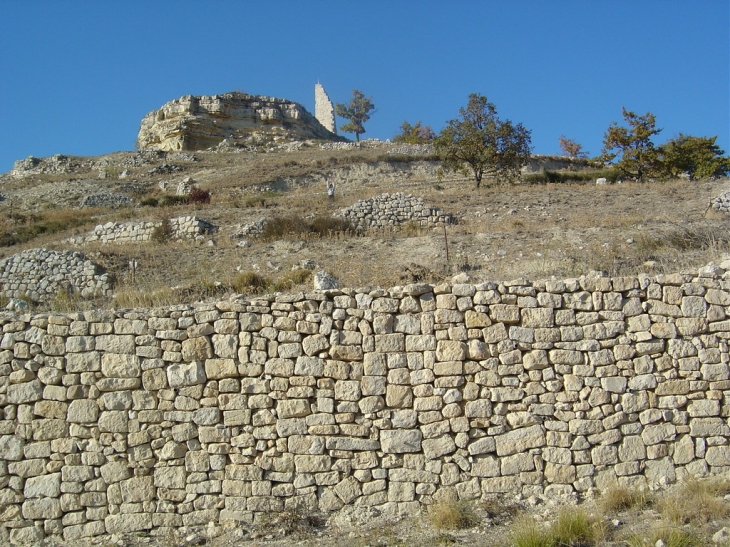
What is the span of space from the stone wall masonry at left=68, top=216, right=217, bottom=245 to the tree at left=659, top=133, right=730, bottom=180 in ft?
70.8

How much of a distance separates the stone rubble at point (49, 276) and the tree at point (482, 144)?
17431 millimetres

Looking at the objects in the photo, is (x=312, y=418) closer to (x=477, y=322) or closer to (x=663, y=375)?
(x=477, y=322)

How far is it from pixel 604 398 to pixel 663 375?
739 mm

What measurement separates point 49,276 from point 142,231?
16.9 feet

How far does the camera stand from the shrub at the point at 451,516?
638 centimetres

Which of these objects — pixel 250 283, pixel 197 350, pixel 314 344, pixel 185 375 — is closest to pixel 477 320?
pixel 314 344

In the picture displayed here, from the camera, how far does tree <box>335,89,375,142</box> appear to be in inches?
2689

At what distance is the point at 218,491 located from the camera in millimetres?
6852

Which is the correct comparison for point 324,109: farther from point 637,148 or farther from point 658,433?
point 658,433

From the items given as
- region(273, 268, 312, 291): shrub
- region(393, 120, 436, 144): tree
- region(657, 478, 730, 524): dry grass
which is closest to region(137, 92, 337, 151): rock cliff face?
region(393, 120, 436, 144): tree

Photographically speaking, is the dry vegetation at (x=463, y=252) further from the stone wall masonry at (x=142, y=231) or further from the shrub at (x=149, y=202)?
the shrub at (x=149, y=202)

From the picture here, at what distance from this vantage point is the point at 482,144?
2798 centimetres

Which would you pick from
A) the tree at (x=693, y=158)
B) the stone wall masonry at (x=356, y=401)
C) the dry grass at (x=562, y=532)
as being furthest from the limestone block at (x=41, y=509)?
the tree at (x=693, y=158)

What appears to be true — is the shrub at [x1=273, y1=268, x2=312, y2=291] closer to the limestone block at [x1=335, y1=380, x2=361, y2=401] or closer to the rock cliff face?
the limestone block at [x1=335, y1=380, x2=361, y2=401]
